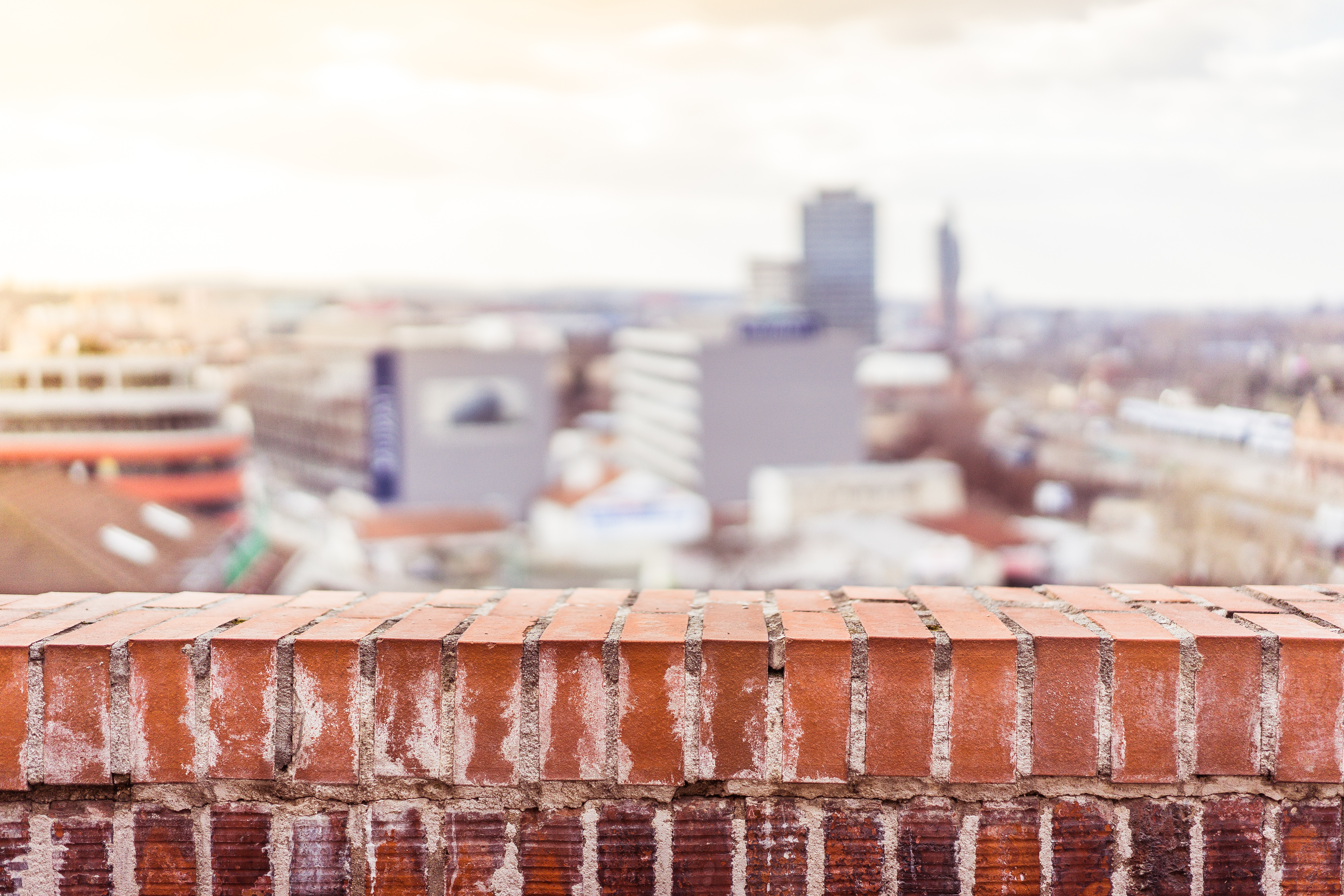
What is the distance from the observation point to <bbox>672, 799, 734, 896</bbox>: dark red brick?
3.53 feet

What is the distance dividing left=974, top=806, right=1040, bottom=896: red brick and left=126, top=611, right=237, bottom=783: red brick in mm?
819

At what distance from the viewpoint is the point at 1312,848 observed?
109 cm

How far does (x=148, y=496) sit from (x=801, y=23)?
25700mm

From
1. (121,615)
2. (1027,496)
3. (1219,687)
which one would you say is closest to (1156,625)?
(1219,687)

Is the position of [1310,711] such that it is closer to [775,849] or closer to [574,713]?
[775,849]

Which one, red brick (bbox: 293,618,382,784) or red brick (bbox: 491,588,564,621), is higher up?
red brick (bbox: 491,588,564,621)

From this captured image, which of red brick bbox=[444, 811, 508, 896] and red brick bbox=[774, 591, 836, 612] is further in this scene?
red brick bbox=[774, 591, 836, 612]

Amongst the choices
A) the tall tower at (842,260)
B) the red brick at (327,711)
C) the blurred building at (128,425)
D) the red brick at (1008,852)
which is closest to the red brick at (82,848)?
the red brick at (327,711)

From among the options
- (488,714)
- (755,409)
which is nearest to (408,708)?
(488,714)

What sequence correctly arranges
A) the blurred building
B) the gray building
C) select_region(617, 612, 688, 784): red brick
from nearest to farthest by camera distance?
select_region(617, 612, 688, 784): red brick, the blurred building, the gray building

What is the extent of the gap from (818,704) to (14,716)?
0.83m

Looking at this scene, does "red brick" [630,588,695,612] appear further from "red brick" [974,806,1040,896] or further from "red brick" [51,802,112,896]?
"red brick" [51,802,112,896]

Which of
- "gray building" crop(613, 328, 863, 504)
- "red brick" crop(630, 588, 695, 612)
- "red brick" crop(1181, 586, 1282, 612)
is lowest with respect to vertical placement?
"gray building" crop(613, 328, 863, 504)

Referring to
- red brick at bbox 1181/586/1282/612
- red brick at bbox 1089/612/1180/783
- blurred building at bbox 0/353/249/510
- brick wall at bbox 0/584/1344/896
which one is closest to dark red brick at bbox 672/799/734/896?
brick wall at bbox 0/584/1344/896
